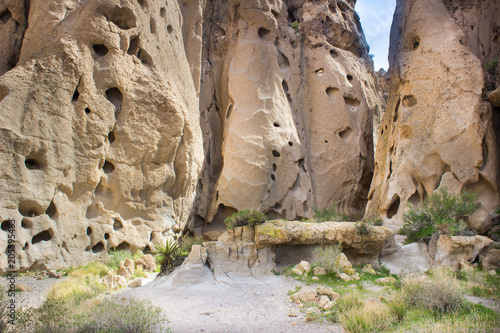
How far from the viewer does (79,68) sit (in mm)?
11055

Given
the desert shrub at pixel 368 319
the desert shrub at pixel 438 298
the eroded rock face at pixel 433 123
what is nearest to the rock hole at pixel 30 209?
the desert shrub at pixel 368 319

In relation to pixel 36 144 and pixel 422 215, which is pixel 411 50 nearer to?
pixel 422 215

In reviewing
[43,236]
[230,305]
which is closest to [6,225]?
[43,236]

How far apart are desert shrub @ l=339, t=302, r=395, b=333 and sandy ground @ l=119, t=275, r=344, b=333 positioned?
0.78 ft

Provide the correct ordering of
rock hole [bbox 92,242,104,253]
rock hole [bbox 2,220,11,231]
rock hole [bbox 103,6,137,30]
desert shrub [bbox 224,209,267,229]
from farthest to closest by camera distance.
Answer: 1. rock hole [bbox 103,6,137,30]
2. rock hole [bbox 92,242,104,253]
3. desert shrub [bbox 224,209,267,229]
4. rock hole [bbox 2,220,11,231]

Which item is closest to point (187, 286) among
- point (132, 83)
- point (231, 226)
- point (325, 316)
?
point (231, 226)

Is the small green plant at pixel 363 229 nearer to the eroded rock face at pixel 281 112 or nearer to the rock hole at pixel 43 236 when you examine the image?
the eroded rock face at pixel 281 112

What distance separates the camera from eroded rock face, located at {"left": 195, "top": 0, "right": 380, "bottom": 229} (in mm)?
16750

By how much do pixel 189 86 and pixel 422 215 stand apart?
9.80 metres

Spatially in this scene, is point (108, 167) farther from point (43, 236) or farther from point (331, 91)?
point (331, 91)

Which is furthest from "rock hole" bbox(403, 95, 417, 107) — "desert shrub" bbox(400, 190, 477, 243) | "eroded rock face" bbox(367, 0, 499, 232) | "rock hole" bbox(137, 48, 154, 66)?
"rock hole" bbox(137, 48, 154, 66)

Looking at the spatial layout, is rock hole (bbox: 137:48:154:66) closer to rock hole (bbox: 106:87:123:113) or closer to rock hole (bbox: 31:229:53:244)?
rock hole (bbox: 106:87:123:113)

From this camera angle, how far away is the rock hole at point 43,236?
1006cm

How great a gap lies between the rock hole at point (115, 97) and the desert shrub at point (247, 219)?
5.28 m
